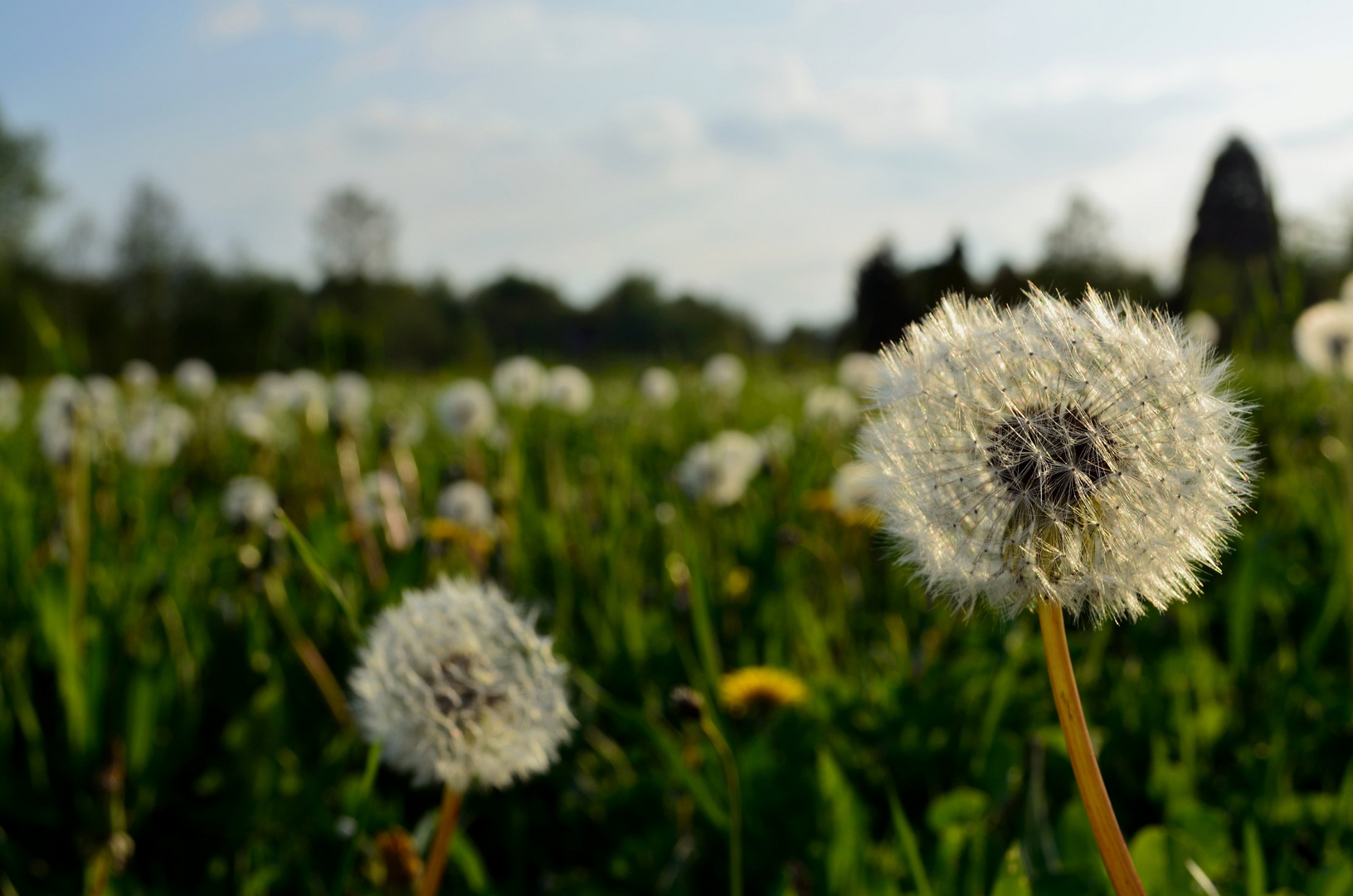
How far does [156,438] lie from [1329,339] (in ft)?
11.4

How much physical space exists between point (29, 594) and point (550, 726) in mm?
1689

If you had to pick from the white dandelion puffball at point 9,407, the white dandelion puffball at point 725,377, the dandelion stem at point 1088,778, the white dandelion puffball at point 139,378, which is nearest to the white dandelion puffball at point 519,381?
the white dandelion puffball at point 725,377

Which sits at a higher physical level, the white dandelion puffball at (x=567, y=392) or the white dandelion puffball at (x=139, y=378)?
the white dandelion puffball at (x=139, y=378)

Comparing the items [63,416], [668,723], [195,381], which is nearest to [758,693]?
[668,723]

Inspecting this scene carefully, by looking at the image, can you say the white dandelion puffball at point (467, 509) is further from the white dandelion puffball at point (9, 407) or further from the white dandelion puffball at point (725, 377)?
the white dandelion puffball at point (9, 407)

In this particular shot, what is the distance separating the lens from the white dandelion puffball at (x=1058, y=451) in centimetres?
75

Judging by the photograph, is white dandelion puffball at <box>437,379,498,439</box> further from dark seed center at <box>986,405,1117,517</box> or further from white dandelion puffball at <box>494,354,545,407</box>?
dark seed center at <box>986,405,1117,517</box>

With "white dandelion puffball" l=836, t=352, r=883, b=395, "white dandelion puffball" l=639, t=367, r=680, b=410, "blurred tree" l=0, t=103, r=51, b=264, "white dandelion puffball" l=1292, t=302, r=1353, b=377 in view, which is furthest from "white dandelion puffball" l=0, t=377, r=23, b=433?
"blurred tree" l=0, t=103, r=51, b=264

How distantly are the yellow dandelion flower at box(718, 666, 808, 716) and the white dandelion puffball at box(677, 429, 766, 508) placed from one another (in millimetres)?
1269

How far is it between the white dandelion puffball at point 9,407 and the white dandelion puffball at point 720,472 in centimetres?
349

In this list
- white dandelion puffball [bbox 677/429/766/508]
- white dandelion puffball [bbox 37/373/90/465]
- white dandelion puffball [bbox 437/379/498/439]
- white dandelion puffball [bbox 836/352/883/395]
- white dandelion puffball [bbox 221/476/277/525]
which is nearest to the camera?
→ white dandelion puffball [bbox 37/373/90/465]

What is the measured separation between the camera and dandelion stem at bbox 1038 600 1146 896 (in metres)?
0.64

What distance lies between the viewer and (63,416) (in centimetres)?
260

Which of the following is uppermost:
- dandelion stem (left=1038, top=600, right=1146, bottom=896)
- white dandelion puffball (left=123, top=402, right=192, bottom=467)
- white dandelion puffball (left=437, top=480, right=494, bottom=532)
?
dandelion stem (left=1038, top=600, right=1146, bottom=896)
